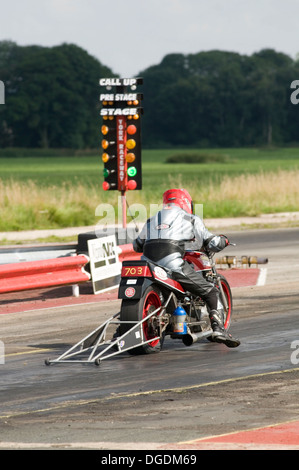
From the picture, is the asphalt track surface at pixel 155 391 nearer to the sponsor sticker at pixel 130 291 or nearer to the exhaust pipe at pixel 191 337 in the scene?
the exhaust pipe at pixel 191 337

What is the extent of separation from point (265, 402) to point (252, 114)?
187m

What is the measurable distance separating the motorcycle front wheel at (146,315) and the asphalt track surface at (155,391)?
14cm

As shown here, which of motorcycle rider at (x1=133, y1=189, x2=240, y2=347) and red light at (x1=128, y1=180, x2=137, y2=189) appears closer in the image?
motorcycle rider at (x1=133, y1=189, x2=240, y2=347)

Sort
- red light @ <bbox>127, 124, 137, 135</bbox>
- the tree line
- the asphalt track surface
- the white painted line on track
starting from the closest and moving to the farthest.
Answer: the asphalt track surface, the white painted line on track, red light @ <bbox>127, 124, 137, 135</bbox>, the tree line

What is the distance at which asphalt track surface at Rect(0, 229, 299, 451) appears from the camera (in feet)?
23.8

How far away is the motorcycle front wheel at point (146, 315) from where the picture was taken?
34.8 ft

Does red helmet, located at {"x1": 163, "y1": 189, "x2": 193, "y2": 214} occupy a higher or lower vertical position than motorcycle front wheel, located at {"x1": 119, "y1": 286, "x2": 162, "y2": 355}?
higher

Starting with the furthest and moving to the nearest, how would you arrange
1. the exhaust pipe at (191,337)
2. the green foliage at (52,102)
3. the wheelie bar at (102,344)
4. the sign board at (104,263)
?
the green foliage at (52,102) < the sign board at (104,263) < the exhaust pipe at (191,337) < the wheelie bar at (102,344)

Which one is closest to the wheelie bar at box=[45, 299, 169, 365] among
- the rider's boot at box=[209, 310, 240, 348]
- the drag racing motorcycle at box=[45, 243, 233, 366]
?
the drag racing motorcycle at box=[45, 243, 233, 366]

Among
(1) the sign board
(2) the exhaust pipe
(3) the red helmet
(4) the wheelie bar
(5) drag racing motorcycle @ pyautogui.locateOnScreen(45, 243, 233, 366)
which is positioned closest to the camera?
(4) the wheelie bar

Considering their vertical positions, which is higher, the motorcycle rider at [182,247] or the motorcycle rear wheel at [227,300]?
the motorcycle rider at [182,247]

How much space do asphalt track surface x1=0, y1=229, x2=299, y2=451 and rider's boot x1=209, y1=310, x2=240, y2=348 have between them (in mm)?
104

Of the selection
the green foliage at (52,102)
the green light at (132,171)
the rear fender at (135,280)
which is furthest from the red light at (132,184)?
the green foliage at (52,102)

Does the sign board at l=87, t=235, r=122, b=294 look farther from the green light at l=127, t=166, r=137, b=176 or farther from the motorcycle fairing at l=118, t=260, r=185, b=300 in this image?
the green light at l=127, t=166, r=137, b=176
